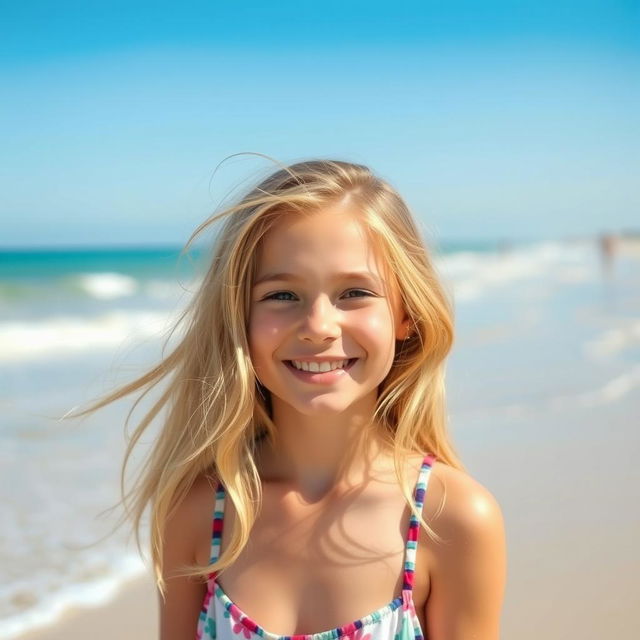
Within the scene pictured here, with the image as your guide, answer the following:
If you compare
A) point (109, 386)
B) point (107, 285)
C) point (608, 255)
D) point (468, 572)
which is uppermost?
point (468, 572)

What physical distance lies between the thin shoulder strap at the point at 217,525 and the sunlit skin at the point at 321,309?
339mm

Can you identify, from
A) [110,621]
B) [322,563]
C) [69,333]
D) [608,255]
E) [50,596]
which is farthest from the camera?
[608,255]

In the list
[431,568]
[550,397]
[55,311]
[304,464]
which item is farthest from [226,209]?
[55,311]

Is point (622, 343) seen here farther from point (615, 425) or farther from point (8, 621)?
point (8, 621)

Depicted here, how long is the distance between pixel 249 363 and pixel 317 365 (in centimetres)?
21

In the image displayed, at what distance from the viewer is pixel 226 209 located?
241 cm

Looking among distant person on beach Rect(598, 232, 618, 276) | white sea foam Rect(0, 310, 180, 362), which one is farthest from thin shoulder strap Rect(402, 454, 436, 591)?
distant person on beach Rect(598, 232, 618, 276)

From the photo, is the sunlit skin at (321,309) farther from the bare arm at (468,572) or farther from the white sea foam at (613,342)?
the white sea foam at (613,342)

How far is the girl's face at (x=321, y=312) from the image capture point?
7.36 feet

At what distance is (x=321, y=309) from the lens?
2.22 meters

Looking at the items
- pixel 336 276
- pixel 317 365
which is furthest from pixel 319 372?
pixel 336 276

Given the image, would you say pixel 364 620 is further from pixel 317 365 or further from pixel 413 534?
pixel 317 365

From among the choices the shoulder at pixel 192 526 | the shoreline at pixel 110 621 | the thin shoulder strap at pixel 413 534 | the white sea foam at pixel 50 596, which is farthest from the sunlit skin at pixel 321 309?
the white sea foam at pixel 50 596

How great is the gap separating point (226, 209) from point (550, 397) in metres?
5.80
